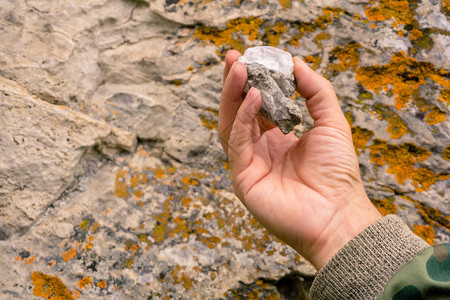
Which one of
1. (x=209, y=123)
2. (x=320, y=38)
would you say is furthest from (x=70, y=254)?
(x=320, y=38)

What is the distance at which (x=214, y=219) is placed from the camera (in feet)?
6.32

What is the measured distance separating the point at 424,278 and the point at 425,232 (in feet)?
2.97

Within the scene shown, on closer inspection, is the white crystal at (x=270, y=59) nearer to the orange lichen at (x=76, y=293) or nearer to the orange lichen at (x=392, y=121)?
the orange lichen at (x=392, y=121)

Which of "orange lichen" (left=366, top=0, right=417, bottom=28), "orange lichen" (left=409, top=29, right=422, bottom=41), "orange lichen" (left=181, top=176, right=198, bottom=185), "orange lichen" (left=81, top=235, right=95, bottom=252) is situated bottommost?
"orange lichen" (left=81, top=235, right=95, bottom=252)

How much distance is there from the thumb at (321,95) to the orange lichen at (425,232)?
0.76 metres

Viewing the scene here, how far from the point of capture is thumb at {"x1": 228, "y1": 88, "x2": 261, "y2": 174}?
4.73ft

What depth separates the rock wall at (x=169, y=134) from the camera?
5.63ft

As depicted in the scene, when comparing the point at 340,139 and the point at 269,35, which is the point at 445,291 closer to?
the point at 340,139

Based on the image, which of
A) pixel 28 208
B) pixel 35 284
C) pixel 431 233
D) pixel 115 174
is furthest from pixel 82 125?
pixel 431 233

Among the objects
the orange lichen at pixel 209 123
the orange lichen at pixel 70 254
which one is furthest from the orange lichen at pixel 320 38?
the orange lichen at pixel 70 254

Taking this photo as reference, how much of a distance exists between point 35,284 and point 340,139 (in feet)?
5.38

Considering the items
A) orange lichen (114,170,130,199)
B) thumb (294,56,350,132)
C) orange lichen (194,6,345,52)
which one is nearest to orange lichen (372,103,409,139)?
thumb (294,56,350,132)

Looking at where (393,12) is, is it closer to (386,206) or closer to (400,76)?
(400,76)

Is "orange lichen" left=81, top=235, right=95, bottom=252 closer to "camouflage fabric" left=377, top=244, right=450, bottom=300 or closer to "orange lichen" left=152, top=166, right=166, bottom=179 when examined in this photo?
"orange lichen" left=152, top=166, right=166, bottom=179
